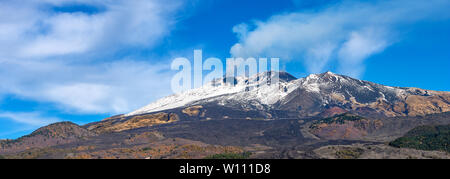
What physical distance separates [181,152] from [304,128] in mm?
83886

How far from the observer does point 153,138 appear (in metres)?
179
